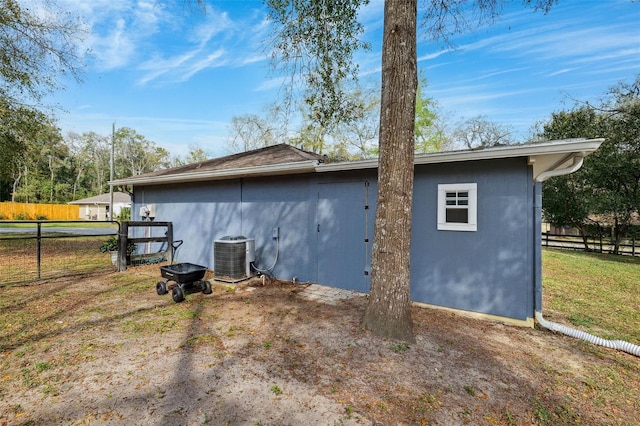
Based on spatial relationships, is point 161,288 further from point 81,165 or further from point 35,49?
point 81,165

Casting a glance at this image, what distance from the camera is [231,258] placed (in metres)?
5.66

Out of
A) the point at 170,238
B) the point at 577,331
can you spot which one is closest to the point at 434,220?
the point at 577,331

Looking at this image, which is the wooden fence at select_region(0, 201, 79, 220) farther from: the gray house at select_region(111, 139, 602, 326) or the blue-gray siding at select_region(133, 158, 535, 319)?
the gray house at select_region(111, 139, 602, 326)

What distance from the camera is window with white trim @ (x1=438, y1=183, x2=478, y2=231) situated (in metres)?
4.19

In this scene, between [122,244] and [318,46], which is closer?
[318,46]

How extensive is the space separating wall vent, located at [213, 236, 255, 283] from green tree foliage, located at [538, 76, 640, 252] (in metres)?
14.5

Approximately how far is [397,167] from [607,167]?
1391 cm

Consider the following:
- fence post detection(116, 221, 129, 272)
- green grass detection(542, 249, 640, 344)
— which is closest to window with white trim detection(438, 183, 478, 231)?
green grass detection(542, 249, 640, 344)

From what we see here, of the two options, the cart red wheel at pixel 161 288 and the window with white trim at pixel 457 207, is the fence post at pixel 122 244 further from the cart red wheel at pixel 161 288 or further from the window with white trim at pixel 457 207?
the window with white trim at pixel 457 207

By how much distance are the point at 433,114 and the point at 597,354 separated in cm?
2015

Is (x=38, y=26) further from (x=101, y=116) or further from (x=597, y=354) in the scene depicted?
(x=101, y=116)

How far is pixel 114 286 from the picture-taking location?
18.1 feet

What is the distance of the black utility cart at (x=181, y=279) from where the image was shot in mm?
4605

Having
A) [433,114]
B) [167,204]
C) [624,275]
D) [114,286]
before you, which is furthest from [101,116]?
[624,275]
